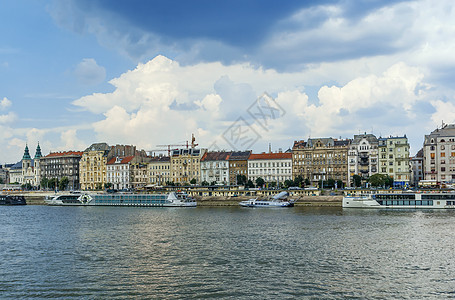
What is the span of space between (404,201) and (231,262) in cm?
6221

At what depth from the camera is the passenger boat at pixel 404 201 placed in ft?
285

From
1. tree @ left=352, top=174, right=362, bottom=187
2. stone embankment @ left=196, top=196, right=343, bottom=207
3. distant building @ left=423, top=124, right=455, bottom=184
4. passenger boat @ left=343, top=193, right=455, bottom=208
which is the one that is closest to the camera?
passenger boat @ left=343, top=193, right=455, bottom=208

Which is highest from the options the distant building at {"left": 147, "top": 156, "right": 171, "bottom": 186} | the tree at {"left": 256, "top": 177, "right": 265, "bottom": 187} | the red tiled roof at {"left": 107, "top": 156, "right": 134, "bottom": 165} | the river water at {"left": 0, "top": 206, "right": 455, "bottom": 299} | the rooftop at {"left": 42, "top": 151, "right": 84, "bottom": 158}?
the rooftop at {"left": 42, "top": 151, "right": 84, "bottom": 158}

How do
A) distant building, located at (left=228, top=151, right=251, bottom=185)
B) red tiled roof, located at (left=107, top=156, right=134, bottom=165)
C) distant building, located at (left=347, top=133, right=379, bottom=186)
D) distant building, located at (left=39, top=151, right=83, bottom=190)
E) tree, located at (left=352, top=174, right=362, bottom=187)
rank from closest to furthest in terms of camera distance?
tree, located at (left=352, top=174, right=362, bottom=187) < distant building, located at (left=347, top=133, right=379, bottom=186) < distant building, located at (left=228, top=151, right=251, bottom=185) < red tiled roof, located at (left=107, top=156, right=134, bottom=165) < distant building, located at (left=39, top=151, right=83, bottom=190)

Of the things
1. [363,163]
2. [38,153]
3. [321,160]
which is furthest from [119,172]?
[363,163]

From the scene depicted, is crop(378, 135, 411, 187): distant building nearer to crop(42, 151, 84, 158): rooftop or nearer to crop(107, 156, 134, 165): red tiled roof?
crop(107, 156, 134, 165): red tiled roof

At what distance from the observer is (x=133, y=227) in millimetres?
58156

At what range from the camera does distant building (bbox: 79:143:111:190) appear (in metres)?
159

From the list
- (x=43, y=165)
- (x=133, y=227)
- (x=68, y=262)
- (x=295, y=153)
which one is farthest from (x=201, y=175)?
(x=68, y=262)

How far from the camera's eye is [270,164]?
136875 mm

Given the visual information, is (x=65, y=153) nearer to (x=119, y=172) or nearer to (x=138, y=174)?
(x=119, y=172)

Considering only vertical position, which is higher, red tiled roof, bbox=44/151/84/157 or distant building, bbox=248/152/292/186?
red tiled roof, bbox=44/151/84/157

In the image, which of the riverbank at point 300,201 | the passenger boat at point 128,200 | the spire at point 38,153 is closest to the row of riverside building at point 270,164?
the spire at point 38,153

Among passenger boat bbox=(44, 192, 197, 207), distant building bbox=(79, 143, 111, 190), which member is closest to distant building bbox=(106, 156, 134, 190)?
distant building bbox=(79, 143, 111, 190)
